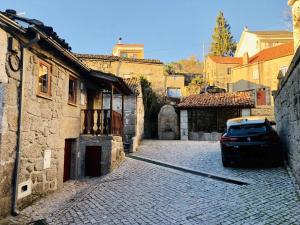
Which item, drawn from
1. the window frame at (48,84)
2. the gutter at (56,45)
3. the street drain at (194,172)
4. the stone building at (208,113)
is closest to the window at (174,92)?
the stone building at (208,113)

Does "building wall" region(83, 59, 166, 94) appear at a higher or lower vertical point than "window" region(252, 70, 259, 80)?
lower

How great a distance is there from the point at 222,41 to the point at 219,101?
114 feet

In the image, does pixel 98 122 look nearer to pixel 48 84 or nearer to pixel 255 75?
pixel 48 84

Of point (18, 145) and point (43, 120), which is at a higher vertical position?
point (43, 120)

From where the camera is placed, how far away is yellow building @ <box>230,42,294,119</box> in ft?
99.1

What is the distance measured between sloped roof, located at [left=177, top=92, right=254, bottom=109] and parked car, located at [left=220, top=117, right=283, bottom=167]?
1137cm

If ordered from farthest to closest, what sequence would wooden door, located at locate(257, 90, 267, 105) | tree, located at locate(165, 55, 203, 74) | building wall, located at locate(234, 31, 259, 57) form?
tree, located at locate(165, 55, 203, 74), building wall, located at locate(234, 31, 259, 57), wooden door, located at locate(257, 90, 267, 105)

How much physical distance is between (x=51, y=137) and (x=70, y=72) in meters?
2.80

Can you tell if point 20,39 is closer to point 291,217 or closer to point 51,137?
point 51,137

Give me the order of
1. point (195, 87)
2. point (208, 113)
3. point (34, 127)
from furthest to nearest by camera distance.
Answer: point (195, 87)
point (208, 113)
point (34, 127)

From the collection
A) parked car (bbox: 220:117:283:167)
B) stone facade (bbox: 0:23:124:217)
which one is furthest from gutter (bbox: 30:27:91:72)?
parked car (bbox: 220:117:283:167)

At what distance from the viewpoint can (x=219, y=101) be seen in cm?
2159

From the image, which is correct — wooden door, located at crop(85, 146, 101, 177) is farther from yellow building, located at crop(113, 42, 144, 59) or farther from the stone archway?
yellow building, located at crop(113, 42, 144, 59)

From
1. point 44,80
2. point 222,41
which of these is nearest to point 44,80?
point 44,80
